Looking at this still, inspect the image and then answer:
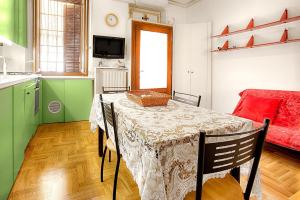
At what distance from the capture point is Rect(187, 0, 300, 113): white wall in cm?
296

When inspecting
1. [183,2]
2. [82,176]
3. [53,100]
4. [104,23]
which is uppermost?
[183,2]

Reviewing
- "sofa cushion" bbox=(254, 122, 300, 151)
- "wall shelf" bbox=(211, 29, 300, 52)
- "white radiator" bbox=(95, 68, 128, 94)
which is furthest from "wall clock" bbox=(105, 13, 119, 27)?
"sofa cushion" bbox=(254, 122, 300, 151)

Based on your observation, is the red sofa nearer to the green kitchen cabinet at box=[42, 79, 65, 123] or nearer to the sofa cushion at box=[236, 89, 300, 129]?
the sofa cushion at box=[236, 89, 300, 129]

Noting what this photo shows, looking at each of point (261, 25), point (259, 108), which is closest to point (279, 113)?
point (259, 108)

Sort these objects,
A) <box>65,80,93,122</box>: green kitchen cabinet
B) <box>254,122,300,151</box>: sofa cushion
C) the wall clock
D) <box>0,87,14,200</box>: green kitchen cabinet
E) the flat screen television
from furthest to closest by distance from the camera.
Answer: the wall clock
the flat screen television
<box>65,80,93,122</box>: green kitchen cabinet
<box>254,122,300,151</box>: sofa cushion
<box>0,87,14,200</box>: green kitchen cabinet

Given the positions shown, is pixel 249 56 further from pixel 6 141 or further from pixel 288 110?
pixel 6 141

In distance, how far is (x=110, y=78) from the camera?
4.18 meters

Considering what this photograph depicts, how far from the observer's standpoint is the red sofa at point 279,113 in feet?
7.55

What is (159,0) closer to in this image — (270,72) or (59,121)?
(270,72)

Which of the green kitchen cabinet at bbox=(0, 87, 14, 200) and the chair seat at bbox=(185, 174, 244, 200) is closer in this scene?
the chair seat at bbox=(185, 174, 244, 200)

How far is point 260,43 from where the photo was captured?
3357 mm

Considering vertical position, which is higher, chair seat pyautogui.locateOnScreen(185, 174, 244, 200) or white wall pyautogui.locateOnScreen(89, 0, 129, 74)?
white wall pyautogui.locateOnScreen(89, 0, 129, 74)

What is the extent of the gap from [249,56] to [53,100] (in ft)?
12.2

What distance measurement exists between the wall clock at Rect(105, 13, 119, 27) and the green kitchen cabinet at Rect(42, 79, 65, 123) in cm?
157
